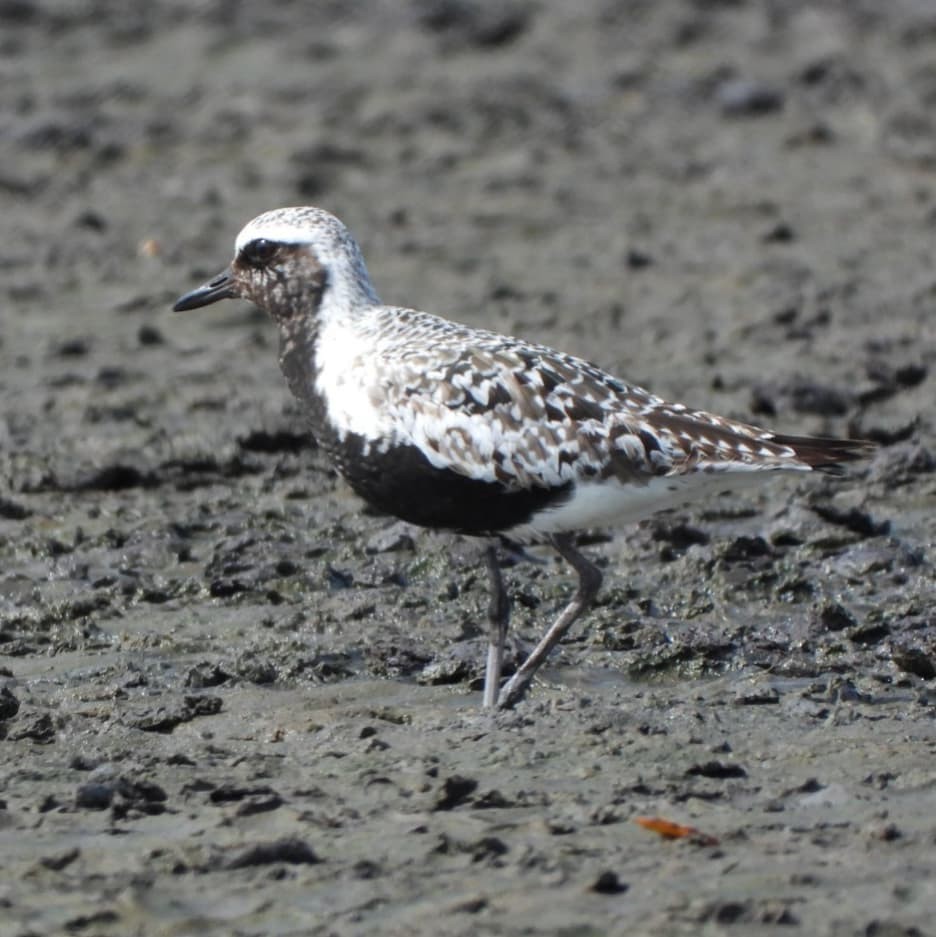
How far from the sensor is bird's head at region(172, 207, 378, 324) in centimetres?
834

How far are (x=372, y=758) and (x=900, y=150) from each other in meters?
11.5

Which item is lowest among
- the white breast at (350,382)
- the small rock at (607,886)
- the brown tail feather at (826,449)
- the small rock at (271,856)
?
the small rock at (607,886)

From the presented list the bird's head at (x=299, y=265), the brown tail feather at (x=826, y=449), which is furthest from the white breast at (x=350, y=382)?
the brown tail feather at (x=826, y=449)

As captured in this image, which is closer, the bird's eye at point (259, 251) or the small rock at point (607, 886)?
the small rock at point (607, 886)

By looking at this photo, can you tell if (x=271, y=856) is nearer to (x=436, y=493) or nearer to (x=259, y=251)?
(x=436, y=493)

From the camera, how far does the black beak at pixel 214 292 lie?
28.8ft

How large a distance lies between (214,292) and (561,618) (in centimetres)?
220

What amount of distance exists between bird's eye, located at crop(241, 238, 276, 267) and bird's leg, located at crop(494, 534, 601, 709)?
1718 millimetres

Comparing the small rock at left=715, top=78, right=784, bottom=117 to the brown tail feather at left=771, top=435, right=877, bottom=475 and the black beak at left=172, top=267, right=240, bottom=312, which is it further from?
the brown tail feather at left=771, top=435, right=877, bottom=475

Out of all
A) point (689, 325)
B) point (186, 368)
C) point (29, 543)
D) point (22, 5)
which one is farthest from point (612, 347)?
point (22, 5)

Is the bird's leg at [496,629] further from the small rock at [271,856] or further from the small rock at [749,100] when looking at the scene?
the small rock at [749,100]

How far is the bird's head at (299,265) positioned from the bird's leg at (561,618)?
1.31 metres

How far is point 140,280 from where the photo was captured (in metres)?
14.4

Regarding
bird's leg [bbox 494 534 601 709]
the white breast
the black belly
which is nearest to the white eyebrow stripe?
the white breast
